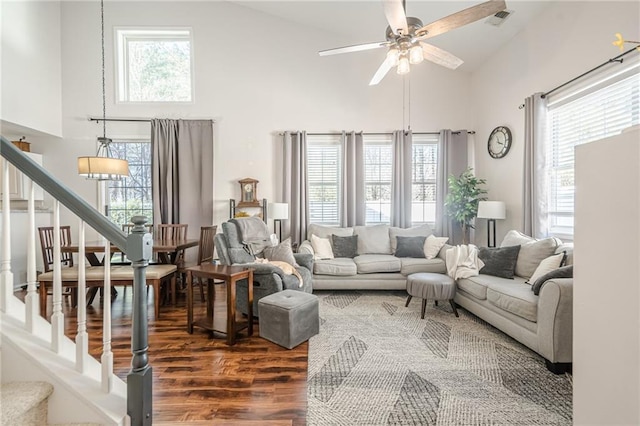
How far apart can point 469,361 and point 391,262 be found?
6.13 feet

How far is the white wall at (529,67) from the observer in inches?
111

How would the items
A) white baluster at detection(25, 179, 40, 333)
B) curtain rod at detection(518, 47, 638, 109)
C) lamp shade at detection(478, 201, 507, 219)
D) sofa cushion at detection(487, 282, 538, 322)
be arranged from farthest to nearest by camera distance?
1. lamp shade at detection(478, 201, 507, 219)
2. curtain rod at detection(518, 47, 638, 109)
3. sofa cushion at detection(487, 282, 538, 322)
4. white baluster at detection(25, 179, 40, 333)

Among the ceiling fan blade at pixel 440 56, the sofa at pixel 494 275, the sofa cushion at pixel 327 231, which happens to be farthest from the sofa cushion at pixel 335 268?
the ceiling fan blade at pixel 440 56

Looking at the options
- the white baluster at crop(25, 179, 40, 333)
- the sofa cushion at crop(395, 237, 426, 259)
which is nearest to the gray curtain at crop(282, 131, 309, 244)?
the sofa cushion at crop(395, 237, 426, 259)

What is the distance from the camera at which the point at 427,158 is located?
17.0ft

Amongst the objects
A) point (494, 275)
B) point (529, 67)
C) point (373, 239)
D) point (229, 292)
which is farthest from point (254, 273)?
point (529, 67)

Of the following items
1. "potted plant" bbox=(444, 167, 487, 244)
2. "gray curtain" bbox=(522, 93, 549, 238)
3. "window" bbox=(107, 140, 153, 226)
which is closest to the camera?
"gray curtain" bbox=(522, 93, 549, 238)

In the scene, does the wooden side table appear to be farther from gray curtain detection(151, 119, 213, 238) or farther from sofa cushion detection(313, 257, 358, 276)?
gray curtain detection(151, 119, 213, 238)

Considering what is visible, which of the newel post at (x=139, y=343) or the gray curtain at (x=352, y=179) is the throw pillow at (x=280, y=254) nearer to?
the gray curtain at (x=352, y=179)

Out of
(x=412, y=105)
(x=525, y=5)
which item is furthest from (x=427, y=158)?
(x=525, y=5)

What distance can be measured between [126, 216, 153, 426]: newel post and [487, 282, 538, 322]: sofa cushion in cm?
266

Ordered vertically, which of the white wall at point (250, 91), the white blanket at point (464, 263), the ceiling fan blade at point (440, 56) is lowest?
the white blanket at point (464, 263)

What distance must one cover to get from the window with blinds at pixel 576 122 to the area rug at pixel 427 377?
5.42ft

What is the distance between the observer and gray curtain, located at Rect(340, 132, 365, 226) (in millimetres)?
5043
